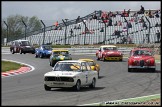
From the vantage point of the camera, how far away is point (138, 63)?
2731 centimetres

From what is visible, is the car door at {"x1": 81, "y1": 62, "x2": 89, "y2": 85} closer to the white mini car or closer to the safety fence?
the white mini car

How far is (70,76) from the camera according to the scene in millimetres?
16719

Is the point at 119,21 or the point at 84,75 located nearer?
the point at 84,75

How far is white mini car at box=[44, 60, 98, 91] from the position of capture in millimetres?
16734

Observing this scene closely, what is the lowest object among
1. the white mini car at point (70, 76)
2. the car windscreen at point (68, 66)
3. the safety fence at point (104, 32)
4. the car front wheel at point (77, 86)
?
the car front wheel at point (77, 86)

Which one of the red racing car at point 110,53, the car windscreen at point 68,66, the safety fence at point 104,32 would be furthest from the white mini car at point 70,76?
the safety fence at point 104,32

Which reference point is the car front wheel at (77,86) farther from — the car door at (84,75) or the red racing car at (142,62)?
the red racing car at (142,62)

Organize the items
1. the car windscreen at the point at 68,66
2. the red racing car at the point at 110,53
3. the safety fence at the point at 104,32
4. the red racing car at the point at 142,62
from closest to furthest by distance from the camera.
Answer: the car windscreen at the point at 68,66
the red racing car at the point at 142,62
the red racing car at the point at 110,53
the safety fence at the point at 104,32

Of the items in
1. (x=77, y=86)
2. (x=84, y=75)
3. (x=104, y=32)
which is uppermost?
(x=104, y=32)

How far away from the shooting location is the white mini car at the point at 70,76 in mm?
16734

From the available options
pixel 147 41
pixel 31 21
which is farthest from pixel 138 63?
pixel 31 21

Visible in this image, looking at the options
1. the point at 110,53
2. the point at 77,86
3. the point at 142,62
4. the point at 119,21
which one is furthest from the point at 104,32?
the point at 77,86

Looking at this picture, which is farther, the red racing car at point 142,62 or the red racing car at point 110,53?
the red racing car at point 110,53

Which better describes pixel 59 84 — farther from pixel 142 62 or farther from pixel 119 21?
pixel 119 21
